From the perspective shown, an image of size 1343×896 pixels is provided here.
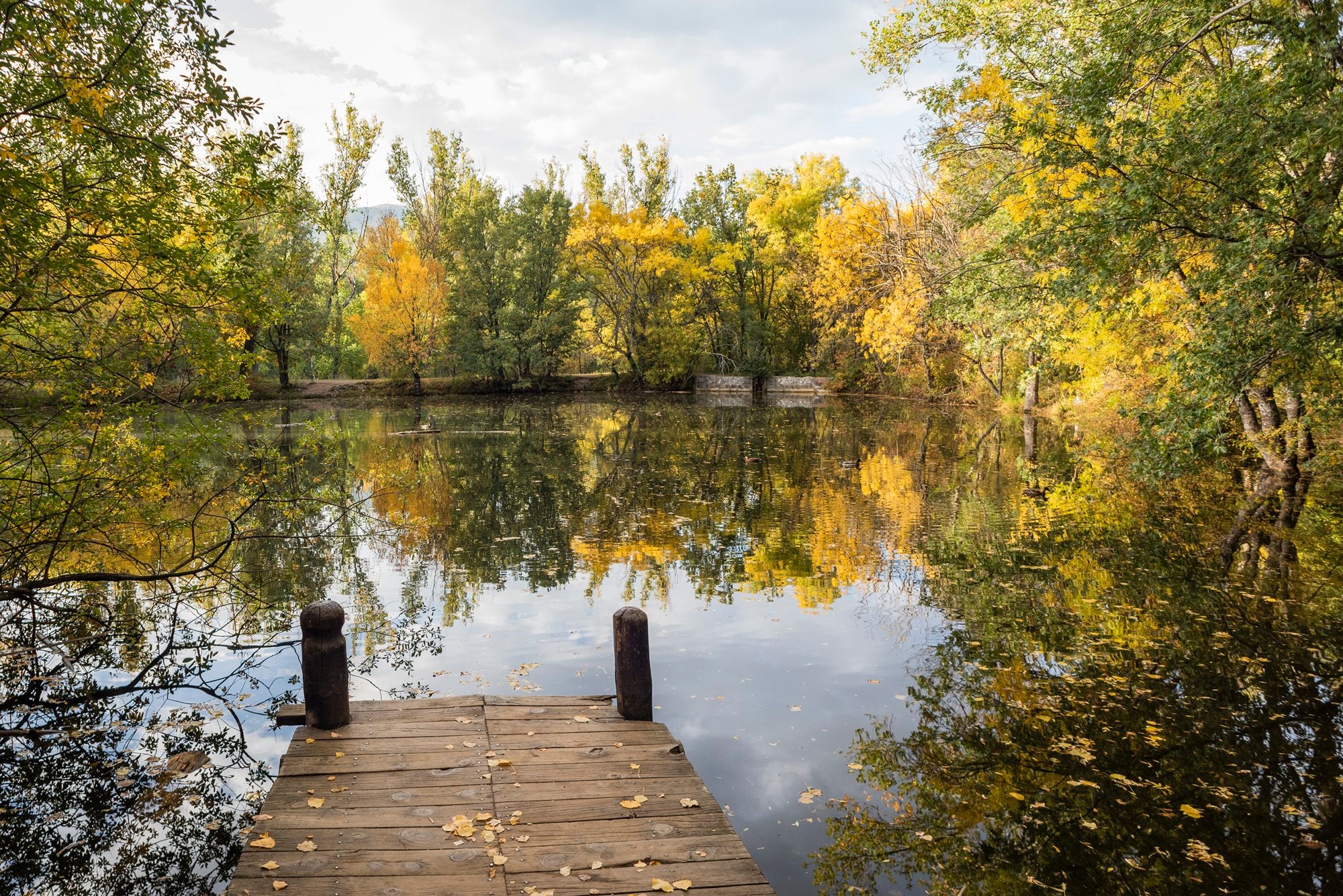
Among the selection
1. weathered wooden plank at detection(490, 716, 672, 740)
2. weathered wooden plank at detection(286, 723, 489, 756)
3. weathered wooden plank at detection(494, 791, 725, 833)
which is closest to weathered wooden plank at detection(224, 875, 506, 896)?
weathered wooden plank at detection(494, 791, 725, 833)

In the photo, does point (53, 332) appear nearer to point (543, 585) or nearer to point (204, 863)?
point (204, 863)

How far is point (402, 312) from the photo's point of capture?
41.1 m

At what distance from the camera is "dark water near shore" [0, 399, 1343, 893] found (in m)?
5.00

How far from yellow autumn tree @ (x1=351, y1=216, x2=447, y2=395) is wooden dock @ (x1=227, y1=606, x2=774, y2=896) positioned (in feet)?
126

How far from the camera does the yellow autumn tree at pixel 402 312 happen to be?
40.9m

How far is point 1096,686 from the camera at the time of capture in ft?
22.9

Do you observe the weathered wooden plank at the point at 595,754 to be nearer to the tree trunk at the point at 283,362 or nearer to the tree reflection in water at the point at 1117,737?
the tree reflection in water at the point at 1117,737

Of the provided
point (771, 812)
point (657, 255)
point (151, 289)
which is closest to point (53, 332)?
point (151, 289)

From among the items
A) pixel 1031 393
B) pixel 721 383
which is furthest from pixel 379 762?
pixel 721 383

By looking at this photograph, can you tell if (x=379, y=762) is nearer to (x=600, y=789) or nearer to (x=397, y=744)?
(x=397, y=744)

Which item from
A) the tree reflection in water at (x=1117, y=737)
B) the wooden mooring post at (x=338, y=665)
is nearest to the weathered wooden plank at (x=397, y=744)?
the wooden mooring post at (x=338, y=665)

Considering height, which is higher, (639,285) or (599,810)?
(639,285)

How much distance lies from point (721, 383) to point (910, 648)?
138 ft

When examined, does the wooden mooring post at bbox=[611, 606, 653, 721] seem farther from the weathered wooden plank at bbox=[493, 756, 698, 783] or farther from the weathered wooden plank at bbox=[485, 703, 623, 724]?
the weathered wooden plank at bbox=[493, 756, 698, 783]
